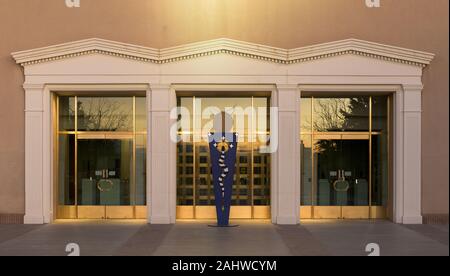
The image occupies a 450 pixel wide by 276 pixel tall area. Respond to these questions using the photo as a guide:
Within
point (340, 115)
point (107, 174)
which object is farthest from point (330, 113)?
point (107, 174)

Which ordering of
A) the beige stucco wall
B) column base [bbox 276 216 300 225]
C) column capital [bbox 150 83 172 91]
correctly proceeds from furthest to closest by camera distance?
the beige stucco wall
column capital [bbox 150 83 172 91]
column base [bbox 276 216 300 225]

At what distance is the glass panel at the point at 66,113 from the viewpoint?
64.2 ft

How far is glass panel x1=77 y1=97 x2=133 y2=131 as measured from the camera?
19562 mm

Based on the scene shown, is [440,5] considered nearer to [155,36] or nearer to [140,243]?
[155,36]

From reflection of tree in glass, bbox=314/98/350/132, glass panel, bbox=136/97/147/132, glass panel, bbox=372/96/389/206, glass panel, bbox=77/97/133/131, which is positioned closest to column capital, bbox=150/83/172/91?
glass panel, bbox=136/97/147/132

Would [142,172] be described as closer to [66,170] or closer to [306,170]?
[66,170]

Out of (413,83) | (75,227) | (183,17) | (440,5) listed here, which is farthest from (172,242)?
(440,5)

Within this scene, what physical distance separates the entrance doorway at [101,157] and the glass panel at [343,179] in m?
5.12

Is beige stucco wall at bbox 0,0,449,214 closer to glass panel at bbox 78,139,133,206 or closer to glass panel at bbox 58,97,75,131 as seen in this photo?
glass panel at bbox 58,97,75,131

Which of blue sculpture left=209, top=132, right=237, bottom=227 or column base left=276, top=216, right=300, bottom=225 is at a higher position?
blue sculpture left=209, top=132, right=237, bottom=227

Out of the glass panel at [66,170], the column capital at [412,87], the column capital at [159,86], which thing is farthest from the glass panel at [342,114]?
the glass panel at [66,170]

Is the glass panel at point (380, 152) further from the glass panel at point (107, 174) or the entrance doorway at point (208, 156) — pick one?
the glass panel at point (107, 174)

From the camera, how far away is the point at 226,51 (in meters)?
18.3

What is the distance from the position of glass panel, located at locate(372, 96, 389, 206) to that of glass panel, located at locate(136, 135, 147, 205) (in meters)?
6.59
